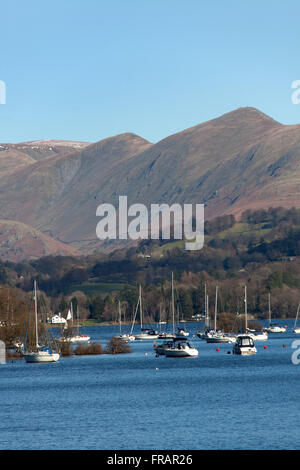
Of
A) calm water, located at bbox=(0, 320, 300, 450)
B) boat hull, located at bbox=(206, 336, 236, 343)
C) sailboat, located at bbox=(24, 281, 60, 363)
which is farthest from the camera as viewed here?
boat hull, located at bbox=(206, 336, 236, 343)

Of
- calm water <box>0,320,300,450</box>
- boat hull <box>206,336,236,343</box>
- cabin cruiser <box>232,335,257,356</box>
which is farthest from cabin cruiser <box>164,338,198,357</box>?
boat hull <box>206,336,236,343</box>

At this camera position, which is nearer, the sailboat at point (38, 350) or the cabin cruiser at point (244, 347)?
the sailboat at point (38, 350)

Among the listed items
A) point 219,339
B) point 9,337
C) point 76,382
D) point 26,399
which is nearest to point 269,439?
point 26,399

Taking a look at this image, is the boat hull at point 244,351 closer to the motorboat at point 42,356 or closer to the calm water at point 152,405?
the calm water at point 152,405

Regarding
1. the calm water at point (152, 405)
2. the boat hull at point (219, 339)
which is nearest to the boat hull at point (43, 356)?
the calm water at point (152, 405)

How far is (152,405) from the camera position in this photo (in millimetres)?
78188

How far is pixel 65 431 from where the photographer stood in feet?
208

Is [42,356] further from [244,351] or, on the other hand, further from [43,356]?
[244,351]

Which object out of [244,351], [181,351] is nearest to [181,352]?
[181,351]

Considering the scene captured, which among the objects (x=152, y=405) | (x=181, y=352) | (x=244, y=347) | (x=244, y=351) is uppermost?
(x=244, y=347)

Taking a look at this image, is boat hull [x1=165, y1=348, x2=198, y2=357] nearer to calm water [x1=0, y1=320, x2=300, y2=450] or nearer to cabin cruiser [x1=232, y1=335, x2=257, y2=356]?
calm water [x1=0, y1=320, x2=300, y2=450]

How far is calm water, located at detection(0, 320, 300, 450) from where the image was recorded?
59.0m

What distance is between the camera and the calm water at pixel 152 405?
59.0m
